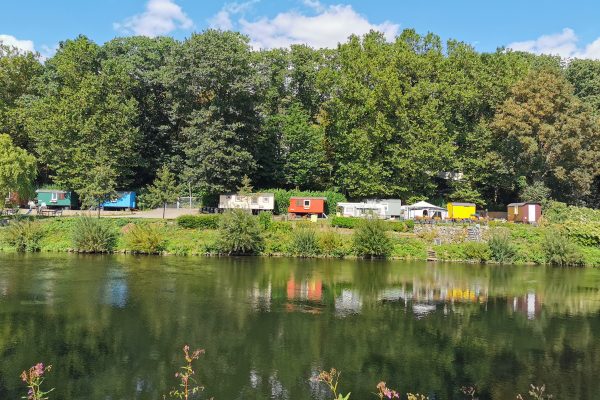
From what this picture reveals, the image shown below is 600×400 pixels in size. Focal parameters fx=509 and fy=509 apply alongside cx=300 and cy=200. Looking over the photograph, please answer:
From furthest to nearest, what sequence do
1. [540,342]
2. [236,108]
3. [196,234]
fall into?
[236,108] → [196,234] → [540,342]

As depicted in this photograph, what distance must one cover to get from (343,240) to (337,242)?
67 cm

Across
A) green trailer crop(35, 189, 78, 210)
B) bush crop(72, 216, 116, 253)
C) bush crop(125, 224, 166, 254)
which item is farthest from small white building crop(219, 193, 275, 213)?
green trailer crop(35, 189, 78, 210)

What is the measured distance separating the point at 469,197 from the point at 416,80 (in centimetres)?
1643

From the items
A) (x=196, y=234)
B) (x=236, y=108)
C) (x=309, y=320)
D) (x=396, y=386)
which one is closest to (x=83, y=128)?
(x=236, y=108)

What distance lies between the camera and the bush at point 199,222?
51531 millimetres

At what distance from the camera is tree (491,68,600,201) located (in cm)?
5675

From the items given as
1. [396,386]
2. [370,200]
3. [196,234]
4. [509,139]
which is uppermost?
[509,139]

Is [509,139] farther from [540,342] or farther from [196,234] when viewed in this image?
[540,342]

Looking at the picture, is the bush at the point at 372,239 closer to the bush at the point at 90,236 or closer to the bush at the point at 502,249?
the bush at the point at 502,249

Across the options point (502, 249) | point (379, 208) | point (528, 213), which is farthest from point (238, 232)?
point (528, 213)

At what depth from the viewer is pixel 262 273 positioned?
38375 millimetres

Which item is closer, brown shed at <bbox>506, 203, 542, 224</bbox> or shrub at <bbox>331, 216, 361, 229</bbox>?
shrub at <bbox>331, 216, 361, 229</bbox>

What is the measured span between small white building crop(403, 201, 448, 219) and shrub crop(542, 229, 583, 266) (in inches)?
519

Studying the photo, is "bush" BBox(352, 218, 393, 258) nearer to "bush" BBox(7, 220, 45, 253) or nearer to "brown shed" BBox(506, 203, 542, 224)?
"brown shed" BBox(506, 203, 542, 224)
